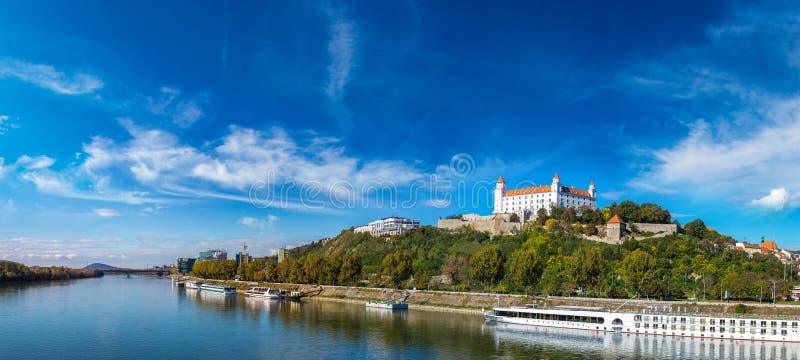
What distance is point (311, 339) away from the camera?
46750 millimetres

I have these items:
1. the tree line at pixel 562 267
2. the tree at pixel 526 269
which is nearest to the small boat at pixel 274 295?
the tree line at pixel 562 267

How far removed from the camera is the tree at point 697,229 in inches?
3915

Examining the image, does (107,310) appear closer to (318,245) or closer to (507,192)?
(507,192)

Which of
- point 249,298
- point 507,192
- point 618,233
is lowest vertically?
point 249,298

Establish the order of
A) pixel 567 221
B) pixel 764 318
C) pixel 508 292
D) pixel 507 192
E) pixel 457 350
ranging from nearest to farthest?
pixel 457 350
pixel 764 318
pixel 508 292
pixel 567 221
pixel 507 192

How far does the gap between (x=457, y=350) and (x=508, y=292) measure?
110 ft

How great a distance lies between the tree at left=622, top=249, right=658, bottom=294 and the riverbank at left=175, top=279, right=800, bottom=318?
138 inches

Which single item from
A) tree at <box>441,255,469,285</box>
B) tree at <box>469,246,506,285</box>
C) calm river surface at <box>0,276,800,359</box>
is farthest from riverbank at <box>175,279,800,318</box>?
calm river surface at <box>0,276,800,359</box>

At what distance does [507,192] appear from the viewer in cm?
13375

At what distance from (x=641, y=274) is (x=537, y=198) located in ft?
198

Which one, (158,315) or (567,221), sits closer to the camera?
(158,315)

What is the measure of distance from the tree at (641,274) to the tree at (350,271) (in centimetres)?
4408

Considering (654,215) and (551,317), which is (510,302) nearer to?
(551,317)

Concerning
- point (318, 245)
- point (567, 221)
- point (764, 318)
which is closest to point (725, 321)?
point (764, 318)
